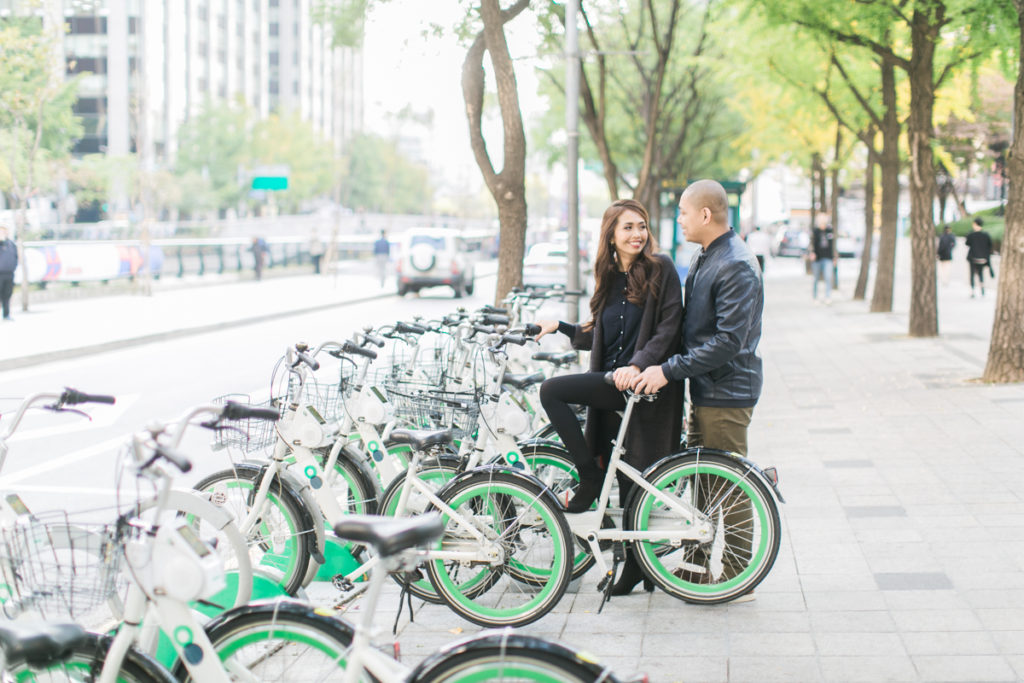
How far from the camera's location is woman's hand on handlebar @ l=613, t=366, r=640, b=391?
196 inches

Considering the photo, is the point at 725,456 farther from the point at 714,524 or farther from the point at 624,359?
the point at 624,359

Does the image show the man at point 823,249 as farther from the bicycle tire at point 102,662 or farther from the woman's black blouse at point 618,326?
the bicycle tire at point 102,662

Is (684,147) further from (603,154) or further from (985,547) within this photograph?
(985,547)

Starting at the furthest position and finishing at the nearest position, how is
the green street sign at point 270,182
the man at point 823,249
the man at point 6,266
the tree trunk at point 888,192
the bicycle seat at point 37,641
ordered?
1. the green street sign at point 270,182
2. the man at point 823,249
3. the man at point 6,266
4. the tree trunk at point 888,192
5. the bicycle seat at point 37,641

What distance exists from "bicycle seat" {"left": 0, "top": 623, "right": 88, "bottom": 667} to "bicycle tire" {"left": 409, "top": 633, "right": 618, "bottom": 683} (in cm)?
78

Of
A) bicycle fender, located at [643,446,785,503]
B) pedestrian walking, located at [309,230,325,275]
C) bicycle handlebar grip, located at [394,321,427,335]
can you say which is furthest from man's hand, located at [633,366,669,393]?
pedestrian walking, located at [309,230,325,275]

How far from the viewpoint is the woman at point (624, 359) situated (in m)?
5.14

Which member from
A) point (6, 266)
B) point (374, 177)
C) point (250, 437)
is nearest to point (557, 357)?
point (250, 437)

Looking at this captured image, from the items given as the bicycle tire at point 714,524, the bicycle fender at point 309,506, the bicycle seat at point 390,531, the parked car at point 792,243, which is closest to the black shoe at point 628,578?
the bicycle tire at point 714,524

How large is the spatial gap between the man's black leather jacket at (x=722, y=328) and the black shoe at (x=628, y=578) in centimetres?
78

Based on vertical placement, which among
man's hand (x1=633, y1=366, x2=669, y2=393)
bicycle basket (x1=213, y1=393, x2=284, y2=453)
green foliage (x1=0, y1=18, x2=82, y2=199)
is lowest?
bicycle basket (x1=213, y1=393, x2=284, y2=453)

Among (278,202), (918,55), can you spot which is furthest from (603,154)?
(278,202)

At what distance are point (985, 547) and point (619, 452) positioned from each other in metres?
2.17

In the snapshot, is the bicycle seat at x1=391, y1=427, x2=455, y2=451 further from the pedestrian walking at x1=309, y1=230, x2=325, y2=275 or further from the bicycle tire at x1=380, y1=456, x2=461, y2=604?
the pedestrian walking at x1=309, y1=230, x2=325, y2=275
